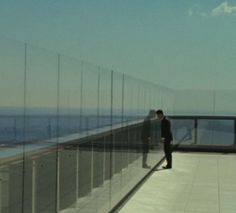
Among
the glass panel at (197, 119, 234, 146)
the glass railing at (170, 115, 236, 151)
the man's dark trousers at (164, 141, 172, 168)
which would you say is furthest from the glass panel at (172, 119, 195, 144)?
the man's dark trousers at (164, 141, 172, 168)

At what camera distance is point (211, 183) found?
14.9 metres

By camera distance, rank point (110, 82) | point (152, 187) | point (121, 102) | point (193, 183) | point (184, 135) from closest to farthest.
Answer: point (110, 82) → point (121, 102) → point (152, 187) → point (193, 183) → point (184, 135)

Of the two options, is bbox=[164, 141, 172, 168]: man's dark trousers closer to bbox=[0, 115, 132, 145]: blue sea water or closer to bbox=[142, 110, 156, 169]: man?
bbox=[142, 110, 156, 169]: man

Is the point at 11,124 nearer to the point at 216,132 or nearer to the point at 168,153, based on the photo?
the point at 168,153

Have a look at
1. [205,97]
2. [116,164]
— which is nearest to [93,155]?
[116,164]

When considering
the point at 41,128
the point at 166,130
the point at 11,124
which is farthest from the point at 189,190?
the point at 11,124

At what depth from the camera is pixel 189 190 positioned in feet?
44.5

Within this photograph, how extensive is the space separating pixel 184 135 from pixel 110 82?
49.9ft

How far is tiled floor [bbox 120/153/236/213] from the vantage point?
1124 cm

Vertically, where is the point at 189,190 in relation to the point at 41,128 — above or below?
below

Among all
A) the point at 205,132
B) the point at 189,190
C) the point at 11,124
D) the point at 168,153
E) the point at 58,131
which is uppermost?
the point at 11,124

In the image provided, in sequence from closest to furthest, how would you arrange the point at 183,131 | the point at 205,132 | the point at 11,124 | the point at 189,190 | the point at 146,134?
the point at 11,124, the point at 189,190, the point at 146,134, the point at 183,131, the point at 205,132

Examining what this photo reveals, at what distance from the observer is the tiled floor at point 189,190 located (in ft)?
36.9

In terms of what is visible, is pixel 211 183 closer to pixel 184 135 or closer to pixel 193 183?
pixel 193 183
